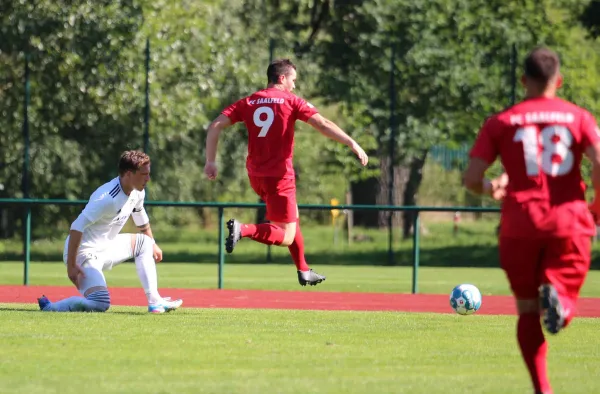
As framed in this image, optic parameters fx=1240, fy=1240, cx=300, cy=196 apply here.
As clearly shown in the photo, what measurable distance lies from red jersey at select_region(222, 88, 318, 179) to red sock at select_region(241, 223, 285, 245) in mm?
497

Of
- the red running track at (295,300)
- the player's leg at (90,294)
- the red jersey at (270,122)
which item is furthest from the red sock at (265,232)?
the red running track at (295,300)

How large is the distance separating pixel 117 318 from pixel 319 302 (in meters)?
4.10

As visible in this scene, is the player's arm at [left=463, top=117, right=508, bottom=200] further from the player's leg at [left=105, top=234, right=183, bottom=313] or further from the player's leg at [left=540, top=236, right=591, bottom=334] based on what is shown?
the player's leg at [left=105, top=234, right=183, bottom=313]

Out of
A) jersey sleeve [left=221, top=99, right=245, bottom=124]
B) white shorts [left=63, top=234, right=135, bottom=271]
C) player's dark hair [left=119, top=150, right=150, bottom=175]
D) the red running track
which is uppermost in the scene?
jersey sleeve [left=221, top=99, right=245, bottom=124]

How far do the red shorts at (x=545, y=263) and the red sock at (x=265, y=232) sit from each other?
5034mm

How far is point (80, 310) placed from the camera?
1130cm

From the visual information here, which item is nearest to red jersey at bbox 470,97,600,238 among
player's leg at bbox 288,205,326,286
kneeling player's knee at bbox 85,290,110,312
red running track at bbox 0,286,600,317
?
player's leg at bbox 288,205,326,286

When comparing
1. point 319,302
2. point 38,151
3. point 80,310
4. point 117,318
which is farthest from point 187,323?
point 38,151

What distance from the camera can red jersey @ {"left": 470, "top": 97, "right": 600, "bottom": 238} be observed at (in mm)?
6395

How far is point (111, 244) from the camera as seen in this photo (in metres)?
11.3

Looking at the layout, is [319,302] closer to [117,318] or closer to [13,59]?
[117,318]

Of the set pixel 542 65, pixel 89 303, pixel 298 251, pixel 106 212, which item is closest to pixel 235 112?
pixel 106 212

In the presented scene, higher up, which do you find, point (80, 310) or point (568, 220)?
point (568, 220)

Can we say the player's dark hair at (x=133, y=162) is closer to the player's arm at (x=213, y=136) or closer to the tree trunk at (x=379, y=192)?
the player's arm at (x=213, y=136)
